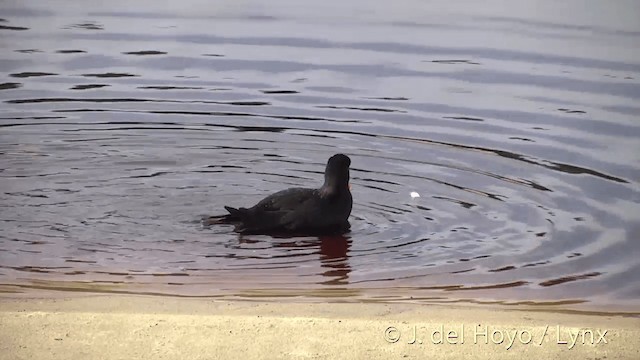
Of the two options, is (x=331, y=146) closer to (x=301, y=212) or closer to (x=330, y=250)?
(x=301, y=212)

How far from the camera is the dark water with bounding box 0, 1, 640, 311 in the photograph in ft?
31.4

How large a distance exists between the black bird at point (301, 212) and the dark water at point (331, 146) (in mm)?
156

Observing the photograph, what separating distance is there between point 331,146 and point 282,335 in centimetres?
650

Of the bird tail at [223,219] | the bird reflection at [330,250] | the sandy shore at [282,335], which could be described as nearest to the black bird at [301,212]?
the bird tail at [223,219]

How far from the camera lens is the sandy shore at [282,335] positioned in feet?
21.5

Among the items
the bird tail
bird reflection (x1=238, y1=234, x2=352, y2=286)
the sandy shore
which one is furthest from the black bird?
the sandy shore

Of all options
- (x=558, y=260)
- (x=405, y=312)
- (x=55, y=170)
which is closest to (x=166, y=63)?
(x=55, y=170)

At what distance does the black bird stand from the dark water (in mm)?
156

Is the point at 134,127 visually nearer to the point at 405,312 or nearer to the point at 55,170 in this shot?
the point at 55,170

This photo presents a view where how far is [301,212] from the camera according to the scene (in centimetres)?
1061

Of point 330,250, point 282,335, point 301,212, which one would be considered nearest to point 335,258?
point 330,250

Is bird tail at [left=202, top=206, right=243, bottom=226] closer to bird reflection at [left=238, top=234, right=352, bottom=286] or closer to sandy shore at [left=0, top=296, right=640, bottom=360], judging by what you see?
bird reflection at [left=238, top=234, right=352, bottom=286]

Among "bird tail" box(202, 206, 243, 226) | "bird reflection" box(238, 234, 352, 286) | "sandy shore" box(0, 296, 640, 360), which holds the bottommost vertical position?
"bird reflection" box(238, 234, 352, 286)

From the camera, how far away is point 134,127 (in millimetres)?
13945
